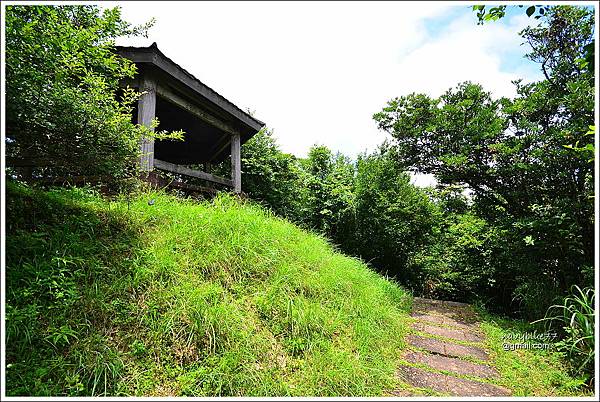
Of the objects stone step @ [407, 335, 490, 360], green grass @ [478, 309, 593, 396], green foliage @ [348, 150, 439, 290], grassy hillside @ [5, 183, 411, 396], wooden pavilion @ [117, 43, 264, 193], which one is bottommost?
green grass @ [478, 309, 593, 396]

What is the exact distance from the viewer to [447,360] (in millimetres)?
3486

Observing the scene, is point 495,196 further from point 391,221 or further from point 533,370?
point 533,370

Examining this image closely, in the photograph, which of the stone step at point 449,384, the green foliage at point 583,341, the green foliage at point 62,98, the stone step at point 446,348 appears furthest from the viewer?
the stone step at point 446,348

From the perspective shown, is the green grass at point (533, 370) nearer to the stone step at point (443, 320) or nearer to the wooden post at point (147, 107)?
the stone step at point (443, 320)

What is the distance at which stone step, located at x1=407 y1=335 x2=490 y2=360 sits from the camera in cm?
367

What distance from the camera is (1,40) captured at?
1816 millimetres

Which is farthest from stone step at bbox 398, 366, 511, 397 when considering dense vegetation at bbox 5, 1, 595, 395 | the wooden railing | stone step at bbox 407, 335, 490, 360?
the wooden railing

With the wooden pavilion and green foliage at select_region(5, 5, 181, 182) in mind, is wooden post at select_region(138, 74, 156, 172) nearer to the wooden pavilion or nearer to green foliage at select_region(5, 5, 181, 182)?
the wooden pavilion

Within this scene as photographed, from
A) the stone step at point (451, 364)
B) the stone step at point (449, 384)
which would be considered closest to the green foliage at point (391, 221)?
the stone step at point (451, 364)

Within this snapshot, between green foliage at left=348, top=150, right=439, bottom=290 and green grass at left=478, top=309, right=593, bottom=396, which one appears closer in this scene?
green grass at left=478, top=309, right=593, bottom=396

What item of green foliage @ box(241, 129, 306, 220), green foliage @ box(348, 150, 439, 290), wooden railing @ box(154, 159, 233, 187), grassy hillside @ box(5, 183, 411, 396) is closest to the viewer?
grassy hillside @ box(5, 183, 411, 396)

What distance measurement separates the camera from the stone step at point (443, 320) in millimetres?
4846

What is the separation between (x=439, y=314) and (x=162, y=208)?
14.5 feet

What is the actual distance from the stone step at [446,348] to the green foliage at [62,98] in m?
3.69
